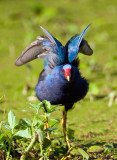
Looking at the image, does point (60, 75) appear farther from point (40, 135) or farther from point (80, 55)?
point (80, 55)

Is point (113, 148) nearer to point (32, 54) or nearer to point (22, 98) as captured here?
point (32, 54)

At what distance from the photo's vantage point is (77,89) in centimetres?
262

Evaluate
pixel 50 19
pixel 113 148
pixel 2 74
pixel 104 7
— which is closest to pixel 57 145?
pixel 113 148

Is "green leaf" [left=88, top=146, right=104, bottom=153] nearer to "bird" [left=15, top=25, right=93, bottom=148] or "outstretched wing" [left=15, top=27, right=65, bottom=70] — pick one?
"bird" [left=15, top=25, right=93, bottom=148]

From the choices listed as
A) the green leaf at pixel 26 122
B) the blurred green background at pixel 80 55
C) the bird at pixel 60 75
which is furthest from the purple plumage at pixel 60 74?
the green leaf at pixel 26 122

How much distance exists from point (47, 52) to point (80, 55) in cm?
210

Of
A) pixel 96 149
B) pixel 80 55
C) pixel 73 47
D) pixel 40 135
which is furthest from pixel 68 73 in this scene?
pixel 80 55

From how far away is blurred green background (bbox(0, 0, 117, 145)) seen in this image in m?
3.36

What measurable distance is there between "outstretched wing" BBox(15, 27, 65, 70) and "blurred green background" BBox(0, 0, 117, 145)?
0.45 meters

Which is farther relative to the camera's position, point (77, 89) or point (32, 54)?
point (32, 54)

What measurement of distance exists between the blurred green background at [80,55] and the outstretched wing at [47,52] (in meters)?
0.45

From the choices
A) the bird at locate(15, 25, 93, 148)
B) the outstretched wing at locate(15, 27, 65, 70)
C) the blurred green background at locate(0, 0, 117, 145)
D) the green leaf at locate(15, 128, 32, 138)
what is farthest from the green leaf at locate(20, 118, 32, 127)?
the outstretched wing at locate(15, 27, 65, 70)

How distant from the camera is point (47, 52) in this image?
9.16 feet

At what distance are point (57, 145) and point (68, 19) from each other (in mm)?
4360
